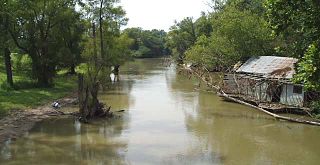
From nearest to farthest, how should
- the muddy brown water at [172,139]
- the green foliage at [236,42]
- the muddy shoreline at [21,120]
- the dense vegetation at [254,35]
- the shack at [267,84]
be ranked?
the dense vegetation at [254,35] → the muddy brown water at [172,139] → the muddy shoreline at [21,120] → the shack at [267,84] → the green foliage at [236,42]

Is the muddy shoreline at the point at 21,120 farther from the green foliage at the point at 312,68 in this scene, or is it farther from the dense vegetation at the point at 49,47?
the green foliage at the point at 312,68

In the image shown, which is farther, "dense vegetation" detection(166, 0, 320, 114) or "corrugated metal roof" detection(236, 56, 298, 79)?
"corrugated metal roof" detection(236, 56, 298, 79)

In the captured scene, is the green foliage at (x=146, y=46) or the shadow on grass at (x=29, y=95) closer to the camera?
the shadow on grass at (x=29, y=95)

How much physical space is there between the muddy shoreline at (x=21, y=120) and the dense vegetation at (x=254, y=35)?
13.9 metres

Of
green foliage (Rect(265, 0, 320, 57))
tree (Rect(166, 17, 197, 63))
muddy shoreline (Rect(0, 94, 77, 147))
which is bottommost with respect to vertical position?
muddy shoreline (Rect(0, 94, 77, 147))

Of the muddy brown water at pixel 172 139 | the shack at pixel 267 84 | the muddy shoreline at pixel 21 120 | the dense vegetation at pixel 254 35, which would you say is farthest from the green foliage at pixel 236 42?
the muddy shoreline at pixel 21 120

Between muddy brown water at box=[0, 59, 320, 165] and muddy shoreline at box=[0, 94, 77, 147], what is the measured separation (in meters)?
0.54

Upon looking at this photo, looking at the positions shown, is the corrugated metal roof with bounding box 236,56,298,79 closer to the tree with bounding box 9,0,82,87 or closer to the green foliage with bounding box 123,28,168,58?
the tree with bounding box 9,0,82,87

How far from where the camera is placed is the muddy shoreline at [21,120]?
21.6 metres

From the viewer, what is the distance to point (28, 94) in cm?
3184

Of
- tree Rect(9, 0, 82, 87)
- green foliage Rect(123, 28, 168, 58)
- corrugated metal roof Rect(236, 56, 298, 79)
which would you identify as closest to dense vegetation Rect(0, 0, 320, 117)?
tree Rect(9, 0, 82, 87)

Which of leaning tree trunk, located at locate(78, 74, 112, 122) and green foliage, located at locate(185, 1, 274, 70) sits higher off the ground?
green foliage, located at locate(185, 1, 274, 70)

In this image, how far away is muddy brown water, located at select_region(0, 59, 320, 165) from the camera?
711 inches

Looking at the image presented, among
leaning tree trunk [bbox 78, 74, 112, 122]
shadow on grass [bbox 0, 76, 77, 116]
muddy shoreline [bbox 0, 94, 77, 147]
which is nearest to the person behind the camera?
muddy shoreline [bbox 0, 94, 77, 147]
